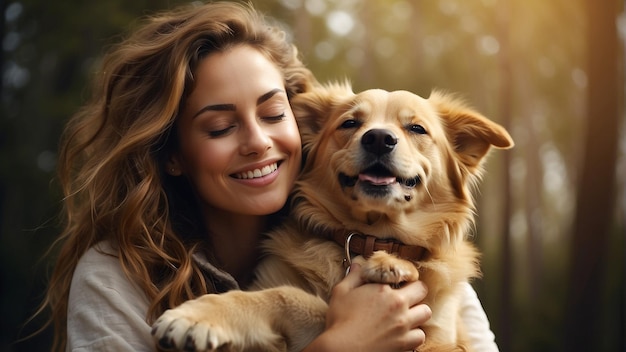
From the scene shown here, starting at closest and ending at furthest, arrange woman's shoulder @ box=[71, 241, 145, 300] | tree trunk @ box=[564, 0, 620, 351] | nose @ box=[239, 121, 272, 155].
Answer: woman's shoulder @ box=[71, 241, 145, 300]
nose @ box=[239, 121, 272, 155]
tree trunk @ box=[564, 0, 620, 351]

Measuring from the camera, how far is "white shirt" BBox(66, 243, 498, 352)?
2.05 meters

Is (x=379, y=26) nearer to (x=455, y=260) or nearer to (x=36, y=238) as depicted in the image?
(x=36, y=238)

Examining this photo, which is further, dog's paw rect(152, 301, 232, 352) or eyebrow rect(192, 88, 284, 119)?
eyebrow rect(192, 88, 284, 119)

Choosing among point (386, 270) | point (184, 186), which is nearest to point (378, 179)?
point (386, 270)

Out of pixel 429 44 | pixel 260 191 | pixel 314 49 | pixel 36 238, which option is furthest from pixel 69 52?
pixel 429 44

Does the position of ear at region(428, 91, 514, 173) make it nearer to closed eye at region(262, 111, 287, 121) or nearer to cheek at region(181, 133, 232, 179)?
closed eye at region(262, 111, 287, 121)

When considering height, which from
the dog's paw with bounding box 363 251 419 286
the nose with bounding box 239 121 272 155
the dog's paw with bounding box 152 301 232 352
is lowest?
the dog's paw with bounding box 152 301 232 352

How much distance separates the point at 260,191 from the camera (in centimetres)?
245

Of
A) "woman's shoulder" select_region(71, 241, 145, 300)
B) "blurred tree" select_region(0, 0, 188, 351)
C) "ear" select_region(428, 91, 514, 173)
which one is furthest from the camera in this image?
"blurred tree" select_region(0, 0, 188, 351)

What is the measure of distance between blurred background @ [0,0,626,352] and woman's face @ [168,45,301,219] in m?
1.18

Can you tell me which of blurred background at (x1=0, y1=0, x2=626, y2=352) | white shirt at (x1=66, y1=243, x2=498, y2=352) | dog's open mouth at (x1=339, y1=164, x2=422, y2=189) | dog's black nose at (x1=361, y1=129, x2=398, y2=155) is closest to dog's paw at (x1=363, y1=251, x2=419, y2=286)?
dog's open mouth at (x1=339, y1=164, x2=422, y2=189)

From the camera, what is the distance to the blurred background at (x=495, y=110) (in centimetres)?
661

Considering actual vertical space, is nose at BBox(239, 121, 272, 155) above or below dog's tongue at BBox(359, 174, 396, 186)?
above

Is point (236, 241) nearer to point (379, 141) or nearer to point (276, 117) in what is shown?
point (276, 117)
